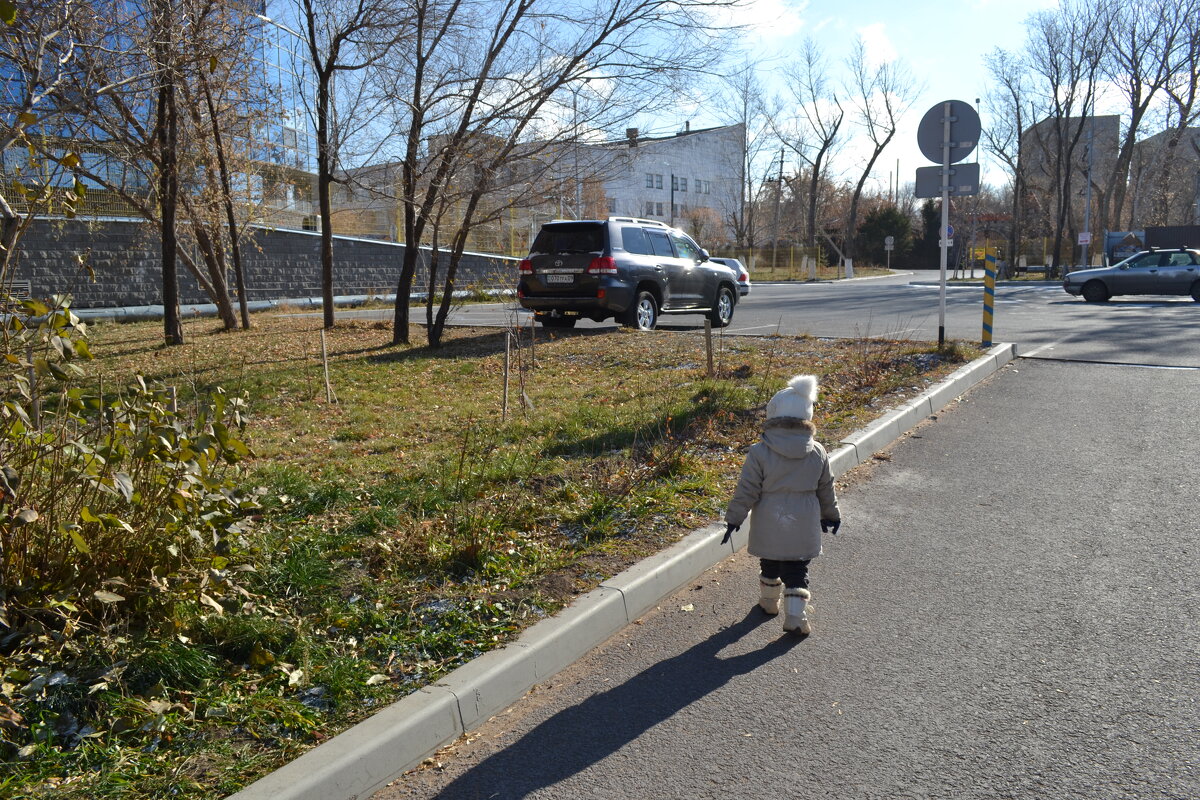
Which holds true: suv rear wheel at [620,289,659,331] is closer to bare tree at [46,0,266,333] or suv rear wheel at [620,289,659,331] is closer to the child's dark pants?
bare tree at [46,0,266,333]

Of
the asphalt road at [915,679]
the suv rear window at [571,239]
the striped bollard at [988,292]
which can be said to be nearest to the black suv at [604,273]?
the suv rear window at [571,239]

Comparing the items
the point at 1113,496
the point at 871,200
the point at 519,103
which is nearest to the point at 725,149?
the point at 871,200

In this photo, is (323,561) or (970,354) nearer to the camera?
(323,561)

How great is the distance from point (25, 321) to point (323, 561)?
5.73 ft

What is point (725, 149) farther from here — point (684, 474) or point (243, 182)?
point (684, 474)

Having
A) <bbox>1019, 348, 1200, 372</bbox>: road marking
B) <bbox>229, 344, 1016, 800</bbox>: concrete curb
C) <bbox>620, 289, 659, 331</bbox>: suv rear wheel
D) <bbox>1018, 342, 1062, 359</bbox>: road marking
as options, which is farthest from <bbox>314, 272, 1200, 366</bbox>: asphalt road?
<bbox>229, 344, 1016, 800</bbox>: concrete curb

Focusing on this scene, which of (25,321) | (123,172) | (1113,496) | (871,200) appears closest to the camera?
(25,321)

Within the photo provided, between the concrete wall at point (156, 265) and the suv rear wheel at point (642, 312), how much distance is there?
131 inches

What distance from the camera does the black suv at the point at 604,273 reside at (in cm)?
1453

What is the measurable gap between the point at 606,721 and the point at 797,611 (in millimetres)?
1154

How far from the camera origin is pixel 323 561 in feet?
14.8

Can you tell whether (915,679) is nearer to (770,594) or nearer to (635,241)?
(770,594)

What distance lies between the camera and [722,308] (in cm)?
1767

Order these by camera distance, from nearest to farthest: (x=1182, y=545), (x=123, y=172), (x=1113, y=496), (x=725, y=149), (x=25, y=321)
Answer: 1. (x=25, y=321)
2. (x=1182, y=545)
3. (x=1113, y=496)
4. (x=123, y=172)
5. (x=725, y=149)
